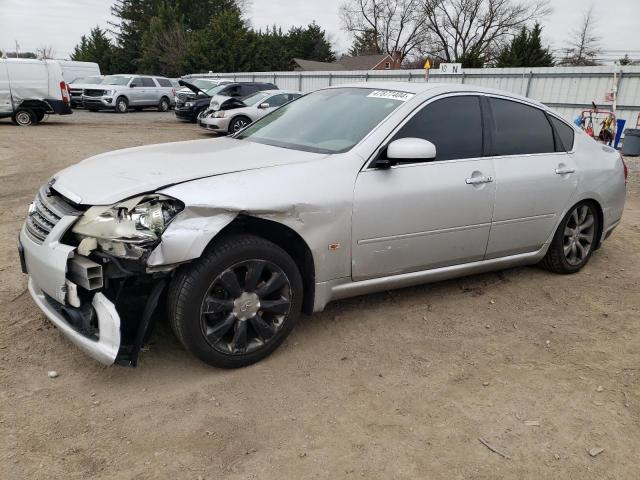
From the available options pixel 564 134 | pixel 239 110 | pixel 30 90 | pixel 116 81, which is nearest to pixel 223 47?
pixel 116 81

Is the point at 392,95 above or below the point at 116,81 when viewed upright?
above

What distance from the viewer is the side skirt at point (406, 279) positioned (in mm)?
3365

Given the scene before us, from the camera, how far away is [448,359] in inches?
131

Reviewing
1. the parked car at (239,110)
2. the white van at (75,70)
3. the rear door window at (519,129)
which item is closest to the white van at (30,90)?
the parked car at (239,110)

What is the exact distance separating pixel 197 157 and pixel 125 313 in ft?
3.66

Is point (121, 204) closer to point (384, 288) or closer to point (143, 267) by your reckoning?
point (143, 267)

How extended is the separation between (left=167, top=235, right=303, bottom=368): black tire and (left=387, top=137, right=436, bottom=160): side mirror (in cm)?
93

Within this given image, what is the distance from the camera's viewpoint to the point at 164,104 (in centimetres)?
2531

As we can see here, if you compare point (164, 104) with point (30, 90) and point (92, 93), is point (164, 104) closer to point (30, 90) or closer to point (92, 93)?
point (92, 93)

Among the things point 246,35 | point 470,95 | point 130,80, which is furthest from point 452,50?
point 470,95

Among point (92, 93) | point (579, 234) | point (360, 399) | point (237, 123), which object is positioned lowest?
point (360, 399)

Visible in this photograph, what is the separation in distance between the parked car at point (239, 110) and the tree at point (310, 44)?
4274 cm

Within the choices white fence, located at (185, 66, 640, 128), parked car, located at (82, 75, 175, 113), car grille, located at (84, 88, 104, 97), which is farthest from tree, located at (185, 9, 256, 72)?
white fence, located at (185, 66, 640, 128)

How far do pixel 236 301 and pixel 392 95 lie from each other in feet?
Result: 6.27
